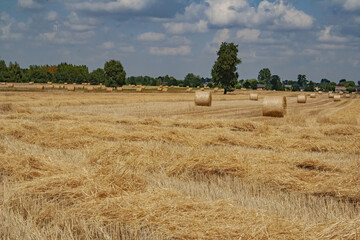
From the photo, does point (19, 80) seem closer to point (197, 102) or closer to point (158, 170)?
point (197, 102)

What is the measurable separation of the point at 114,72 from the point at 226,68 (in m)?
27.1

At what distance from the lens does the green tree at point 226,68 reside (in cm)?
6738

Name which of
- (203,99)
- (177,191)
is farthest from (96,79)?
(177,191)

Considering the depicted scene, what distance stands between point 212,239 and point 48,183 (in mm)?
2972

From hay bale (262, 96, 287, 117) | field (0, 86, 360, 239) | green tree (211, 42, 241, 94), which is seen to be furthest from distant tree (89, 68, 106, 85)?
field (0, 86, 360, 239)

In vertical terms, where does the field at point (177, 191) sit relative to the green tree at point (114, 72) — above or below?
below

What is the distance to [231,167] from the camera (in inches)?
302

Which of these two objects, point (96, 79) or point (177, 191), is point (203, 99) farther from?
point (96, 79)

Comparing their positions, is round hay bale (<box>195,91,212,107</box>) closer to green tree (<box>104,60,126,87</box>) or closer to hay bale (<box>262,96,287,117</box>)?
hay bale (<box>262,96,287,117</box>)

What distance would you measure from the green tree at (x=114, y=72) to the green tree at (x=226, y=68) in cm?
2338

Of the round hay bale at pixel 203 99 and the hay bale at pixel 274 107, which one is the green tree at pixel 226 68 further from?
the hay bale at pixel 274 107

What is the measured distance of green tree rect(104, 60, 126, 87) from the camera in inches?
3295

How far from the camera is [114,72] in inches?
3307

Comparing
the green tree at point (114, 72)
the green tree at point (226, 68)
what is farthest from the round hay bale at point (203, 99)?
the green tree at point (114, 72)
